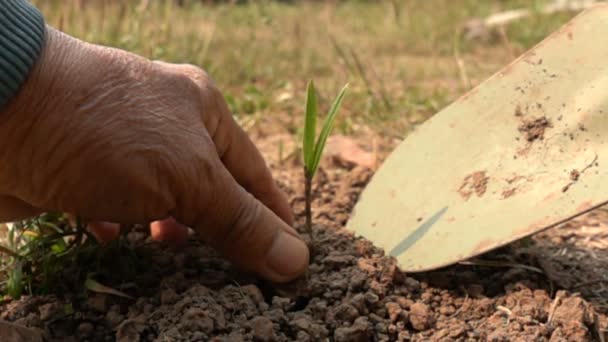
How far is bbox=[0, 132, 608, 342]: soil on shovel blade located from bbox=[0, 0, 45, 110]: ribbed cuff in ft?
1.36

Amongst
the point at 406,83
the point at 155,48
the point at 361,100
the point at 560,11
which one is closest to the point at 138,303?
the point at 361,100

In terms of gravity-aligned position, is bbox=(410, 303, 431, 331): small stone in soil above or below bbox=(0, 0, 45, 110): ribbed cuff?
below

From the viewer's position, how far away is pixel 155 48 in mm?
2852

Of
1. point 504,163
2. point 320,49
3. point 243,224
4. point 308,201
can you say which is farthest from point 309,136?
point 320,49

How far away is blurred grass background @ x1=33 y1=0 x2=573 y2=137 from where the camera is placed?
263 cm

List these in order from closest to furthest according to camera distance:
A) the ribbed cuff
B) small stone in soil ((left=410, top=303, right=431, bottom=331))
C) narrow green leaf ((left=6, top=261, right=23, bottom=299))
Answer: the ribbed cuff → small stone in soil ((left=410, top=303, right=431, bottom=331)) → narrow green leaf ((left=6, top=261, right=23, bottom=299))

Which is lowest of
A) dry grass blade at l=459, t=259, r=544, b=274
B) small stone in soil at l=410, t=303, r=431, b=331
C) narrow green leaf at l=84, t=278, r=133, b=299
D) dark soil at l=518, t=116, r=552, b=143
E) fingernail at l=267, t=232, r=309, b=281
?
narrow green leaf at l=84, t=278, r=133, b=299

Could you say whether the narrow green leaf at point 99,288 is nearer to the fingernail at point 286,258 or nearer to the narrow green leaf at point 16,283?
the narrow green leaf at point 16,283

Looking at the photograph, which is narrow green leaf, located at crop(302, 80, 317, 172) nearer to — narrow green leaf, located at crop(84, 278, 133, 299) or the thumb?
the thumb

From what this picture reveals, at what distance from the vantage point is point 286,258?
133 cm

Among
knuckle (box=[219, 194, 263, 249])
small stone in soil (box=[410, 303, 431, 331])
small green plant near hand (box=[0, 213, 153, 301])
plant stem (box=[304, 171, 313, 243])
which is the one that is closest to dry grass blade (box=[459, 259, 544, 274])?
small stone in soil (box=[410, 303, 431, 331])

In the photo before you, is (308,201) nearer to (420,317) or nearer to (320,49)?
(420,317)

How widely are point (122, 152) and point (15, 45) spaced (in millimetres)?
236

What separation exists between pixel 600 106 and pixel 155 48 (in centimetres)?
186
